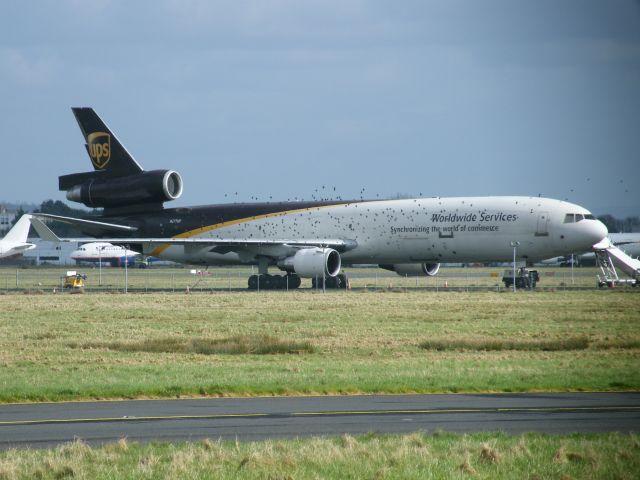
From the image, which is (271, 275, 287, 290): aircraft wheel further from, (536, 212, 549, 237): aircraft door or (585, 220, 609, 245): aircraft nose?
(585, 220, 609, 245): aircraft nose

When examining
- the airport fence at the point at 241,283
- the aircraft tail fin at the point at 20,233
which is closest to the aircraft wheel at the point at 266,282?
the airport fence at the point at 241,283

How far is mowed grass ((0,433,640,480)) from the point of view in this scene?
483 inches

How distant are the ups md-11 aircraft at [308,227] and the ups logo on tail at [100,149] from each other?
60 millimetres

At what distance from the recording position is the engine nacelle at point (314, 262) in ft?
186

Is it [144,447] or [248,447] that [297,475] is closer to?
[248,447]

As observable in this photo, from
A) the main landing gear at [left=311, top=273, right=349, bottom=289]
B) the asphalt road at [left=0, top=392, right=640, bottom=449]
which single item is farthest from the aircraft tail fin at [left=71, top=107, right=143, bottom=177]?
the asphalt road at [left=0, top=392, right=640, bottom=449]

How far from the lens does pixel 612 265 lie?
60688mm

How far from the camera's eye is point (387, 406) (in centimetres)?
1830

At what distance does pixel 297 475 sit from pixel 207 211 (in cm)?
5394

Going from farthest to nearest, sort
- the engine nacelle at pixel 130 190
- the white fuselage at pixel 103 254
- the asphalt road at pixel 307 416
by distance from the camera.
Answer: the white fuselage at pixel 103 254 < the engine nacelle at pixel 130 190 < the asphalt road at pixel 307 416

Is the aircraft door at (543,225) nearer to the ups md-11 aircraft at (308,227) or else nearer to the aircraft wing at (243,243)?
the ups md-11 aircraft at (308,227)

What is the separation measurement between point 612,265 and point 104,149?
30.3 metres

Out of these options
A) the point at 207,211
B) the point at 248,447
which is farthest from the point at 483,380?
the point at 207,211

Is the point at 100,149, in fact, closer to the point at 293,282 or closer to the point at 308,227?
the point at 308,227
